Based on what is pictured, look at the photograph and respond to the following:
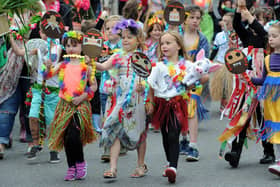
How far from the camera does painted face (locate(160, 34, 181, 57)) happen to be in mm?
6727

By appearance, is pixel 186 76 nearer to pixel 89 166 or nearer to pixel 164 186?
pixel 164 186

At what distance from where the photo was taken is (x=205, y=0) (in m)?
17.8

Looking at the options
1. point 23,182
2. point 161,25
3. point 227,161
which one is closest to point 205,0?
point 161,25

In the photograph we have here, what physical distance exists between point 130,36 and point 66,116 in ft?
3.49

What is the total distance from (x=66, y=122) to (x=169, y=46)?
1295mm

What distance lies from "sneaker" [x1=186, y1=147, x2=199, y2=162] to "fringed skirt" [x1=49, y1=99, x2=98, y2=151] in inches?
53.6

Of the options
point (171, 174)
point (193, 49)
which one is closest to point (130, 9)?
point (193, 49)

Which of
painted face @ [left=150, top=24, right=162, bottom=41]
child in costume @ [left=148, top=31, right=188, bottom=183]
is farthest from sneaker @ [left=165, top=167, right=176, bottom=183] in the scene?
painted face @ [left=150, top=24, right=162, bottom=41]

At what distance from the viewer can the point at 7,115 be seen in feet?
26.6

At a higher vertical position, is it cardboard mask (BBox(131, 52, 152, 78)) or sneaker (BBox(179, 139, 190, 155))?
cardboard mask (BBox(131, 52, 152, 78))

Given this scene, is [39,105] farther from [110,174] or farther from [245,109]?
[245,109]

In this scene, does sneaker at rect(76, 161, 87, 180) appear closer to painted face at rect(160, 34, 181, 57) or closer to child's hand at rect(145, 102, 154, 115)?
child's hand at rect(145, 102, 154, 115)

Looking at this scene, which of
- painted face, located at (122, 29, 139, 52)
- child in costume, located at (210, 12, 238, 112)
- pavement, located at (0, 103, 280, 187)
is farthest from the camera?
child in costume, located at (210, 12, 238, 112)

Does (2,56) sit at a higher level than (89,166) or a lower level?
higher
